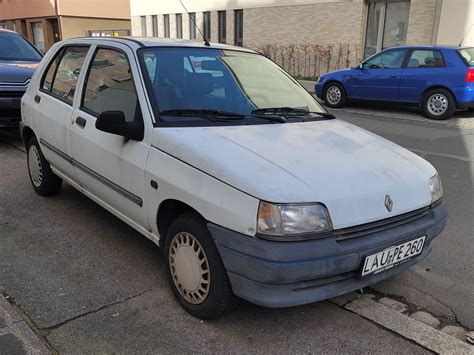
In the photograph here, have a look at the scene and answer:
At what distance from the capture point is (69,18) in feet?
119

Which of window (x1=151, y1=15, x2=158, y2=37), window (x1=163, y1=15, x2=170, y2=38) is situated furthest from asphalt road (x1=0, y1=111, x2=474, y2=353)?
window (x1=151, y1=15, x2=158, y2=37)

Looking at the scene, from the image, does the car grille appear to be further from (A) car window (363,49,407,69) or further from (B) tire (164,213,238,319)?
(A) car window (363,49,407,69)

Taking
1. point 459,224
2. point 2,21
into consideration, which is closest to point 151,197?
point 459,224

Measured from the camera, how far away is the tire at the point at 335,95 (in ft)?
41.7

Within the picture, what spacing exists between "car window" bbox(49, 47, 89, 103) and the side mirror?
119 cm

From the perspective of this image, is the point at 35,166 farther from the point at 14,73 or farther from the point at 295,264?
the point at 295,264

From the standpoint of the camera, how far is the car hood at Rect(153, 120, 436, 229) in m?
2.57

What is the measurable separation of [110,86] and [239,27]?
2172 centimetres

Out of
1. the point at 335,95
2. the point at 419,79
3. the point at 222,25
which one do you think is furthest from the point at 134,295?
the point at 222,25

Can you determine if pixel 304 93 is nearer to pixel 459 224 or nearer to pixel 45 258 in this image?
pixel 459 224

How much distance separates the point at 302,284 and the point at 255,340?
51 cm

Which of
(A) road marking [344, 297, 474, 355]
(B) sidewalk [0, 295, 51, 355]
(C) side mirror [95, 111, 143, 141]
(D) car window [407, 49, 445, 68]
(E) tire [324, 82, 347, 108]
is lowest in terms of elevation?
(E) tire [324, 82, 347, 108]

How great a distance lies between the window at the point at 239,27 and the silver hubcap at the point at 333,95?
1216cm

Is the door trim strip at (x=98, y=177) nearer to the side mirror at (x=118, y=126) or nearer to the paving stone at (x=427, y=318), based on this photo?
the side mirror at (x=118, y=126)
